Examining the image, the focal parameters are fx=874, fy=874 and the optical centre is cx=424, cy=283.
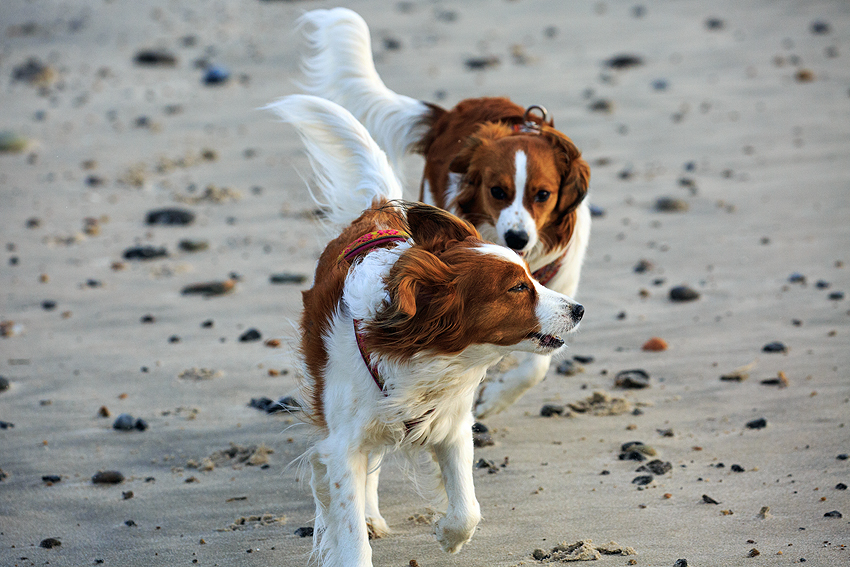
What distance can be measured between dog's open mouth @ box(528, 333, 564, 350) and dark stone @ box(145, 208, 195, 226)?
5240mm

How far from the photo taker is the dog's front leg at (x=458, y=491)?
3.23 metres

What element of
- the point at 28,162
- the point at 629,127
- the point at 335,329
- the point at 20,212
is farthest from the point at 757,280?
the point at 28,162

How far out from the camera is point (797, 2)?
12.3 meters

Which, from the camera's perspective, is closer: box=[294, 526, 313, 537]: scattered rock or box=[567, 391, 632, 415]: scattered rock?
box=[294, 526, 313, 537]: scattered rock

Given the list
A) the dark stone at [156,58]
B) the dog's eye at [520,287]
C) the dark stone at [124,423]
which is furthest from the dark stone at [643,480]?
the dark stone at [156,58]

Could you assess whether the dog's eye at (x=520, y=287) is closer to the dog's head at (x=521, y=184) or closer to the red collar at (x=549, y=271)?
the dog's head at (x=521, y=184)

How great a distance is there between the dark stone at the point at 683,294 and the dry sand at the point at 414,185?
12cm

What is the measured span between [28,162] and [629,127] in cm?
631

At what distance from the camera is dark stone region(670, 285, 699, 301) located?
19.8 ft

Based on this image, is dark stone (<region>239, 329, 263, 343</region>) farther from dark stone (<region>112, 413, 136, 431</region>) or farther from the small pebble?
the small pebble

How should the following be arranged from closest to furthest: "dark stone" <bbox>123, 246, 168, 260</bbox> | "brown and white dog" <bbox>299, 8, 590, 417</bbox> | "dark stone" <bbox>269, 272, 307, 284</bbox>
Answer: "brown and white dog" <bbox>299, 8, 590, 417</bbox> < "dark stone" <bbox>269, 272, 307, 284</bbox> < "dark stone" <bbox>123, 246, 168, 260</bbox>

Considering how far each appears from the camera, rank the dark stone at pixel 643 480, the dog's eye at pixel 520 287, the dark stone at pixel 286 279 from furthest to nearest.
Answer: the dark stone at pixel 286 279 → the dark stone at pixel 643 480 → the dog's eye at pixel 520 287

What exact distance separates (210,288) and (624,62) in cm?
659

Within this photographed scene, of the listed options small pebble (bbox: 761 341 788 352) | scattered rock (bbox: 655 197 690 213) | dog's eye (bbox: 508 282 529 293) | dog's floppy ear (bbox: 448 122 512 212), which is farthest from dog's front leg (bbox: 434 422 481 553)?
scattered rock (bbox: 655 197 690 213)
